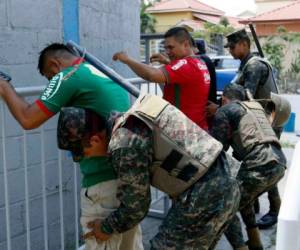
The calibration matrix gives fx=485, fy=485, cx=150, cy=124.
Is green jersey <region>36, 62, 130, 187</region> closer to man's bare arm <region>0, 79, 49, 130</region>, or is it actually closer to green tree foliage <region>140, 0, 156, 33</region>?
man's bare arm <region>0, 79, 49, 130</region>

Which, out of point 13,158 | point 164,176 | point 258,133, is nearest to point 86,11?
point 13,158

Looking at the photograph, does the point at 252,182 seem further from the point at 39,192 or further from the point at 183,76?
the point at 39,192

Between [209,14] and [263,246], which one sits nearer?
[263,246]

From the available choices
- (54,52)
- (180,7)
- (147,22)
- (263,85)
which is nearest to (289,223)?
(54,52)

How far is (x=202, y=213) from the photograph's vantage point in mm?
2207

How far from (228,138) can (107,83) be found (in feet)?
4.21

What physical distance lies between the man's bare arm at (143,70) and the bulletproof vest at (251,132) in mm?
636

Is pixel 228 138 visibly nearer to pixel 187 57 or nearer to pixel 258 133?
pixel 258 133

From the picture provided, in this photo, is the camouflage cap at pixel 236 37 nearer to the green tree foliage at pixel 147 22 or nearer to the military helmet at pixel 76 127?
the military helmet at pixel 76 127

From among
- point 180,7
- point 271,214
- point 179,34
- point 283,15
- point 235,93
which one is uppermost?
point 180,7

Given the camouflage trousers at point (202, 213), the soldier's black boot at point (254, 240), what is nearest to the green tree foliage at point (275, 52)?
the soldier's black boot at point (254, 240)

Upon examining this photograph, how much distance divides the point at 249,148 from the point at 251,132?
12 centimetres

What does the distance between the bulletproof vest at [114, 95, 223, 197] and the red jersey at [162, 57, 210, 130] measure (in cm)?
114

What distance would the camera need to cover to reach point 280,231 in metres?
1.37
